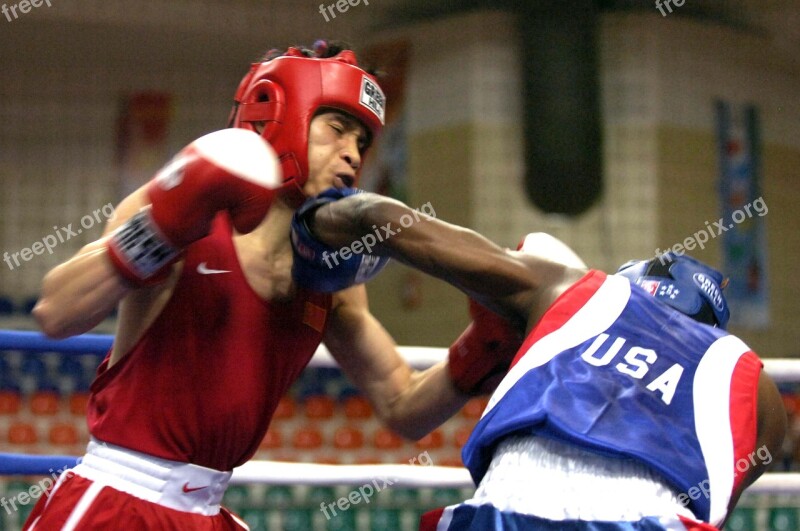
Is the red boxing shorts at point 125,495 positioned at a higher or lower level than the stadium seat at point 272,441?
higher

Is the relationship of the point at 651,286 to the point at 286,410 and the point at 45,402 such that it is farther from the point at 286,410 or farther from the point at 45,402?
the point at 45,402

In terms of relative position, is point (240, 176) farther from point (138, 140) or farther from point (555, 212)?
point (138, 140)

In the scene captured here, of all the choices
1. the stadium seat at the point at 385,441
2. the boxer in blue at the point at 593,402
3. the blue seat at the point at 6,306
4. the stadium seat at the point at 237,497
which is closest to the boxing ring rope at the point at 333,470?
the boxer in blue at the point at 593,402

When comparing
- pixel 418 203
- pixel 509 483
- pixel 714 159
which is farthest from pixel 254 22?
pixel 509 483

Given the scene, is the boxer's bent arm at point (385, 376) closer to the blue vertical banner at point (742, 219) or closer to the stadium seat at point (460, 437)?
the stadium seat at point (460, 437)

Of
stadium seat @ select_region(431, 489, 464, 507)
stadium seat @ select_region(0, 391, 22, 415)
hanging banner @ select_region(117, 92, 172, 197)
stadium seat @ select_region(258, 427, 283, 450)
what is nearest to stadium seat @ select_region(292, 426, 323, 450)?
stadium seat @ select_region(258, 427, 283, 450)

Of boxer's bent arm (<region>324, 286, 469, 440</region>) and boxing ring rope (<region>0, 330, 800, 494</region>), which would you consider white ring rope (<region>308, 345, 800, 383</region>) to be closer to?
boxing ring rope (<region>0, 330, 800, 494</region>)

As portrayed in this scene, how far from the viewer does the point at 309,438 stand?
3996 mm

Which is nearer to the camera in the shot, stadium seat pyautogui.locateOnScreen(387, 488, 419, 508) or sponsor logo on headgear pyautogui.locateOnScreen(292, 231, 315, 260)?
sponsor logo on headgear pyautogui.locateOnScreen(292, 231, 315, 260)

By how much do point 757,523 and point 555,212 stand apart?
9.18 ft

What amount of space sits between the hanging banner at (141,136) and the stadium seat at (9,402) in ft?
11.2

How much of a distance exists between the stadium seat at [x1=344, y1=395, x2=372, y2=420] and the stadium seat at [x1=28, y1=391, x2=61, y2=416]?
45.1 inches

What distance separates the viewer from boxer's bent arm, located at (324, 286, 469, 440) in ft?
6.91

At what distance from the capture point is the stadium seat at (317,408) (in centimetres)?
385
